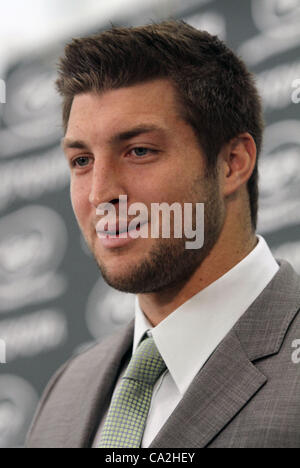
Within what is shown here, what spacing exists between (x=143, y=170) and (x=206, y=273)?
0.82 ft

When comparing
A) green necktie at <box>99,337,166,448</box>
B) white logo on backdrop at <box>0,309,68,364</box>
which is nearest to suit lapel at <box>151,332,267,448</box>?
green necktie at <box>99,337,166,448</box>

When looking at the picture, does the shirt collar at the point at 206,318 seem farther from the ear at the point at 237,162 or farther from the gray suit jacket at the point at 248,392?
the ear at the point at 237,162

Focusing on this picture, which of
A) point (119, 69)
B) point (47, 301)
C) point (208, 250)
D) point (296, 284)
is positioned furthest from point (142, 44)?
point (47, 301)

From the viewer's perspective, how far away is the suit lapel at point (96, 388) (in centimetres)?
137

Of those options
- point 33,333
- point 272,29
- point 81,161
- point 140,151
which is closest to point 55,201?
point 33,333

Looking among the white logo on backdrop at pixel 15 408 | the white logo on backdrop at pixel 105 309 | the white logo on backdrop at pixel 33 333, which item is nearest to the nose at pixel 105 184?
the white logo on backdrop at pixel 105 309

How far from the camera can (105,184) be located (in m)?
1.26

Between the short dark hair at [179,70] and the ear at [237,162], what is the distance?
2 cm

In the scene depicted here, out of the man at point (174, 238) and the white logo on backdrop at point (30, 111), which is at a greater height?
the white logo on backdrop at point (30, 111)

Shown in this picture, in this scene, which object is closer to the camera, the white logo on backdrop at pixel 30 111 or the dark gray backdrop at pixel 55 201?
the dark gray backdrop at pixel 55 201

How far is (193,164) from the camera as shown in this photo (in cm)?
133

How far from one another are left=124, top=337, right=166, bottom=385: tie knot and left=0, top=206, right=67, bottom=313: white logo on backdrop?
1291 millimetres

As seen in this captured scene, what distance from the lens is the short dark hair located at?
1329mm

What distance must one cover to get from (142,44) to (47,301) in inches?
58.5
